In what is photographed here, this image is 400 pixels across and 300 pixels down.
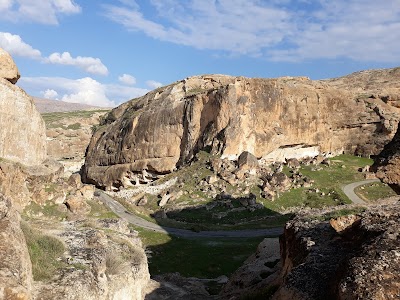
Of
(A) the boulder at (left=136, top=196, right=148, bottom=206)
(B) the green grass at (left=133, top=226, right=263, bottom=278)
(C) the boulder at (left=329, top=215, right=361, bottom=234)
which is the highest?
(C) the boulder at (left=329, top=215, right=361, bottom=234)

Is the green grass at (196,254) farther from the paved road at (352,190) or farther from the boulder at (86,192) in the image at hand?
the paved road at (352,190)

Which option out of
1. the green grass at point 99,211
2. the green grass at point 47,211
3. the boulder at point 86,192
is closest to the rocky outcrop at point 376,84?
the green grass at point 99,211

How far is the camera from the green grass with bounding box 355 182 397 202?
6481 cm

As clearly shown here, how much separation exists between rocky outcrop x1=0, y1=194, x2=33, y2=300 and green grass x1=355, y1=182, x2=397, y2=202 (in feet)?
196

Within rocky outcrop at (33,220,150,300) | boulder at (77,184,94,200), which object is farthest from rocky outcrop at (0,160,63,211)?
rocky outcrop at (33,220,150,300)

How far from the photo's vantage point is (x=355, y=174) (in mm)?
77500

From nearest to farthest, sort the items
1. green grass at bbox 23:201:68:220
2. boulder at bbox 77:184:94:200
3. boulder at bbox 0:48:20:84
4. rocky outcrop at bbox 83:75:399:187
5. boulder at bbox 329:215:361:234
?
boulder at bbox 329:215:361:234
boulder at bbox 0:48:20:84
green grass at bbox 23:201:68:220
boulder at bbox 77:184:94:200
rocky outcrop at bbox 83:75:399:187

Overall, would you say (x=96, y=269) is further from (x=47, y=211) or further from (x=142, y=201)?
(x=142, y=201)

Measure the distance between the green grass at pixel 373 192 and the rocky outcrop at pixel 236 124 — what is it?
64.8ft

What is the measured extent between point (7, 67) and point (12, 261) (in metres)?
36.4

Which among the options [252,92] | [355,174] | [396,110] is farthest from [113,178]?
[396,110]

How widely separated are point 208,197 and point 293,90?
3507 cm

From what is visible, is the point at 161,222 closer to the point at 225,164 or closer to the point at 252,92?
the point at 225,164

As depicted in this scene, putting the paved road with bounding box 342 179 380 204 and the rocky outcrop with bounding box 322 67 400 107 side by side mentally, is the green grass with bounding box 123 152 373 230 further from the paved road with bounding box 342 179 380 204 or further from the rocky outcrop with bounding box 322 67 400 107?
the rocky outcrop with bounding box 322 67 400 107
